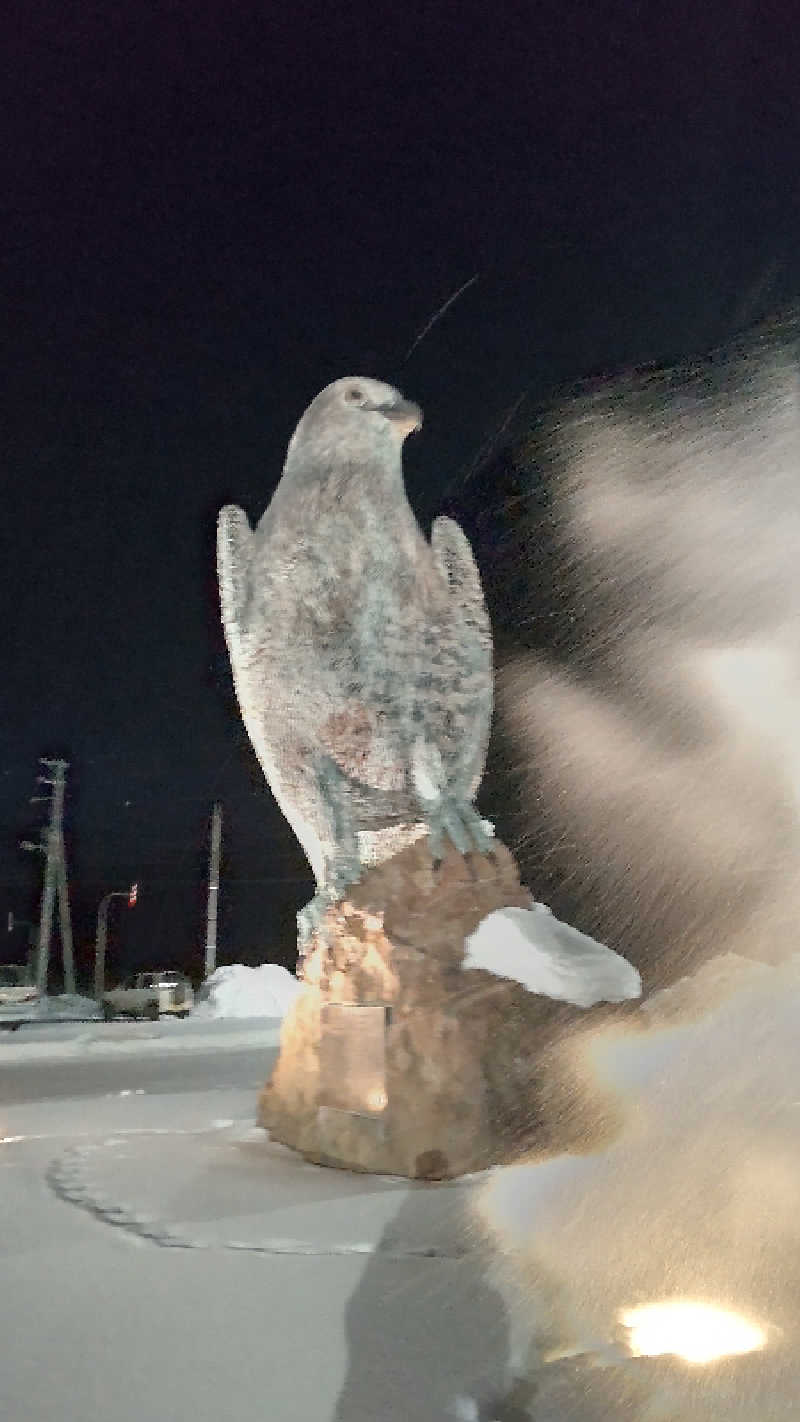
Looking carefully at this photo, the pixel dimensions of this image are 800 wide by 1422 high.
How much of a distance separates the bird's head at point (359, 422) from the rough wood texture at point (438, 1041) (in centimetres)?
280

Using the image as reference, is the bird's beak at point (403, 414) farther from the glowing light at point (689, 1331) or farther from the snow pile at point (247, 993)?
the snow pile at point (247, 993)

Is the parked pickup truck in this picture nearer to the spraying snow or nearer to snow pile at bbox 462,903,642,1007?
snow pile at bbox 462,903,642,1007

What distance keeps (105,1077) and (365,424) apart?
813cm

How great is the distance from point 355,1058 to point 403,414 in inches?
171

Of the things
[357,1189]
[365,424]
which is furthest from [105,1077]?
[365,424]

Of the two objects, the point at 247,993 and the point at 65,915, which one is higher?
the point at 65,915

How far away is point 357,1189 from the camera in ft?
19.9

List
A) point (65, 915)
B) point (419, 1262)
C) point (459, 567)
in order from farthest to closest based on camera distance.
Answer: point (65, 915) → point (459, 567) → point (419, 1262)

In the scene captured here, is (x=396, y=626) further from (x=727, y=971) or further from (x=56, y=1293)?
(x=56, y=1293)

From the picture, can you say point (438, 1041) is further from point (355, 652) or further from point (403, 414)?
point (403, 414)

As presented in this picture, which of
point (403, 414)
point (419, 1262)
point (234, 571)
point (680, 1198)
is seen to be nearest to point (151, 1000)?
point (234, 571)

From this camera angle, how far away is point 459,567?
26.6 feet

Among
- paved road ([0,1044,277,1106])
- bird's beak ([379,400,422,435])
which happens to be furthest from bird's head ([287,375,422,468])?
paved road ([0,1044,277,1106])

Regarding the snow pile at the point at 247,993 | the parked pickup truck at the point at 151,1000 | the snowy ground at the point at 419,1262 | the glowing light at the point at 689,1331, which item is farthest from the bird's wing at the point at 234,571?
the parked pickup truck at the point at 151,1000
